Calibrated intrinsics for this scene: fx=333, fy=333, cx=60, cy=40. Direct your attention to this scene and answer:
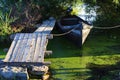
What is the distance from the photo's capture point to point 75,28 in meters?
9.52

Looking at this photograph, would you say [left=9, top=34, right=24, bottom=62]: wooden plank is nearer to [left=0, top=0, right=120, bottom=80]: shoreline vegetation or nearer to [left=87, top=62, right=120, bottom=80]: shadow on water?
[left=0, top=0, right=120, bottom=80]: shoreline vegetation

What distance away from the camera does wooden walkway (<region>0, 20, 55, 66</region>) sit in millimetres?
7242

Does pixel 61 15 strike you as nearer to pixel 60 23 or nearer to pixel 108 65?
pixel 60 23

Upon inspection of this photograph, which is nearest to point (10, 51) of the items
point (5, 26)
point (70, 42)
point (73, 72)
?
point (73, 72)

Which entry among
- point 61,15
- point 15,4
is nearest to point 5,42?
point 15,4

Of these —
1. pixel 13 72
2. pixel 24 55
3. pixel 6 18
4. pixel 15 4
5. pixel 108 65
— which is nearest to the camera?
pixel 13 72

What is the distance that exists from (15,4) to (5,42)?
1468 millimetres

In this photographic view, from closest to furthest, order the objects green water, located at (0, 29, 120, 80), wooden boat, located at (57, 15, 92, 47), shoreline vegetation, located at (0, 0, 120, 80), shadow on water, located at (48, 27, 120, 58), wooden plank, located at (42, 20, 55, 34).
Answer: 1. green water, located at (0, 29, 120, 80)
2. shoreline vegetation, located at (0, 0, 120, 80)
3. shadow on water, located at (48, 27, 120, 58)
4. wooden boat, located at (57, 15, 92, 47)
5. wooden plank, located at (42, 20, 55, 34)

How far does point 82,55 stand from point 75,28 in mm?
1017

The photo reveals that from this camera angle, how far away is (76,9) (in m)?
11.0

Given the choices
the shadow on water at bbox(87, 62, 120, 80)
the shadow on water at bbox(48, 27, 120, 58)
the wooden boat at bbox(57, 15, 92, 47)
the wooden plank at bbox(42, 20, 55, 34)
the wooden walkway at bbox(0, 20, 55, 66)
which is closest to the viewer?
the wooden walkway at bbox(0, 20, 55, 66)

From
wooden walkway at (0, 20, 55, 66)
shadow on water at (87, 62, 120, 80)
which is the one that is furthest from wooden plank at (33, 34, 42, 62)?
shadow on water at (87, 62, 120, 80)

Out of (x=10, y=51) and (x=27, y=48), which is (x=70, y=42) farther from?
(x=10, y=51)

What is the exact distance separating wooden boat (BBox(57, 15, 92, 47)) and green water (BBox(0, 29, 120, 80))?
0.23m
